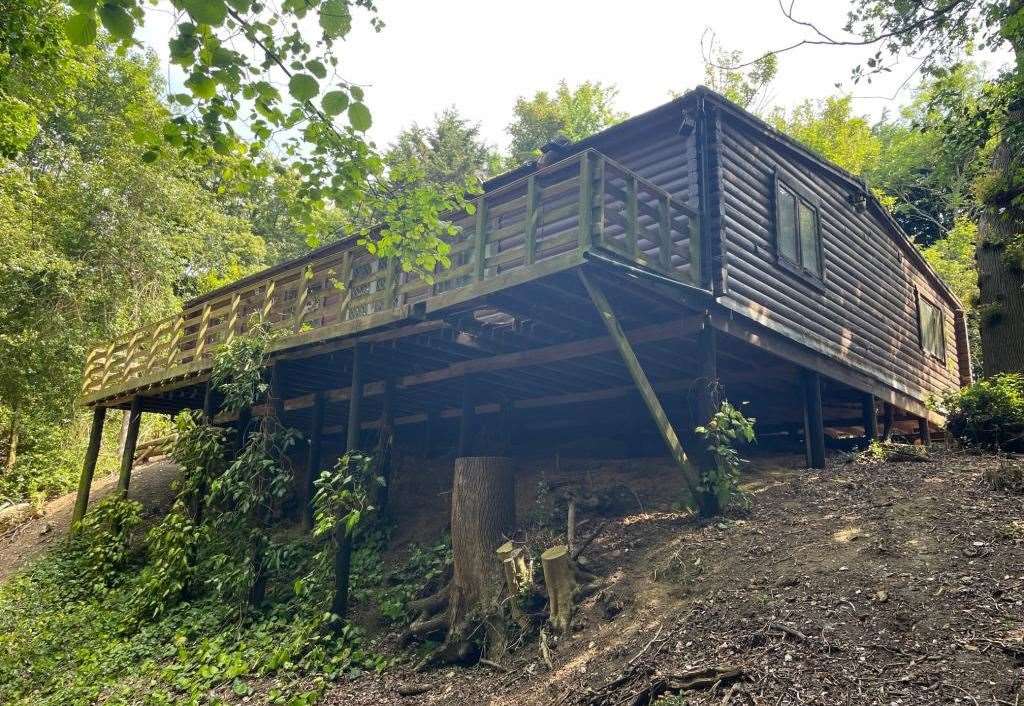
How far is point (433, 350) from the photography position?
36.7 feet

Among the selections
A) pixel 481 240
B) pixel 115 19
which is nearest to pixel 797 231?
pixel 481 240

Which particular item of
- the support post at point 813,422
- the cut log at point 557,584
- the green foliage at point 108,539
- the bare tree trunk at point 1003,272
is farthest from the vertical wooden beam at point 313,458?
the bare tree trunk at point 1003,272

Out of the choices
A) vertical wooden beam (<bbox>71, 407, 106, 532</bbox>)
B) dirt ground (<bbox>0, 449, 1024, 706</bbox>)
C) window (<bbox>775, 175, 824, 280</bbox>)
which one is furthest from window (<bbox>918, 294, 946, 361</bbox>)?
vertical wooden beam (<bbox>71, 407, 106, 532</bbox>)

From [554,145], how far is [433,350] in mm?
4037

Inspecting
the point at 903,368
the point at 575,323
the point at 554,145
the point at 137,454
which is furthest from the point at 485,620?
the point at 137,454

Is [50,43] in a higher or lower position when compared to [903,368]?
higher

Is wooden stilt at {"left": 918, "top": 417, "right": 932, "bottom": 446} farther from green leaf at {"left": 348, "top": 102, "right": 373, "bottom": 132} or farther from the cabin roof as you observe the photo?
green leaf at {"left": 348, "top": 102, "right": 373, "bottom": 132}

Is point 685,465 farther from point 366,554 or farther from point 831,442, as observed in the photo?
point 831,442

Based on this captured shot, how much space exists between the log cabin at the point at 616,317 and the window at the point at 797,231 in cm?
6

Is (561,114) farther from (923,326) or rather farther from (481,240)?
(481,240)

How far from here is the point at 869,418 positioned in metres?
13.8

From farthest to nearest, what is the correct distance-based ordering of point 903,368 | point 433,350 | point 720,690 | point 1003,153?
point 903,368, point 1003,153, point 433,350, point 720,690

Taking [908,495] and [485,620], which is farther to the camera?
[908,495]

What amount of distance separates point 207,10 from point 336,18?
37.4 inches
